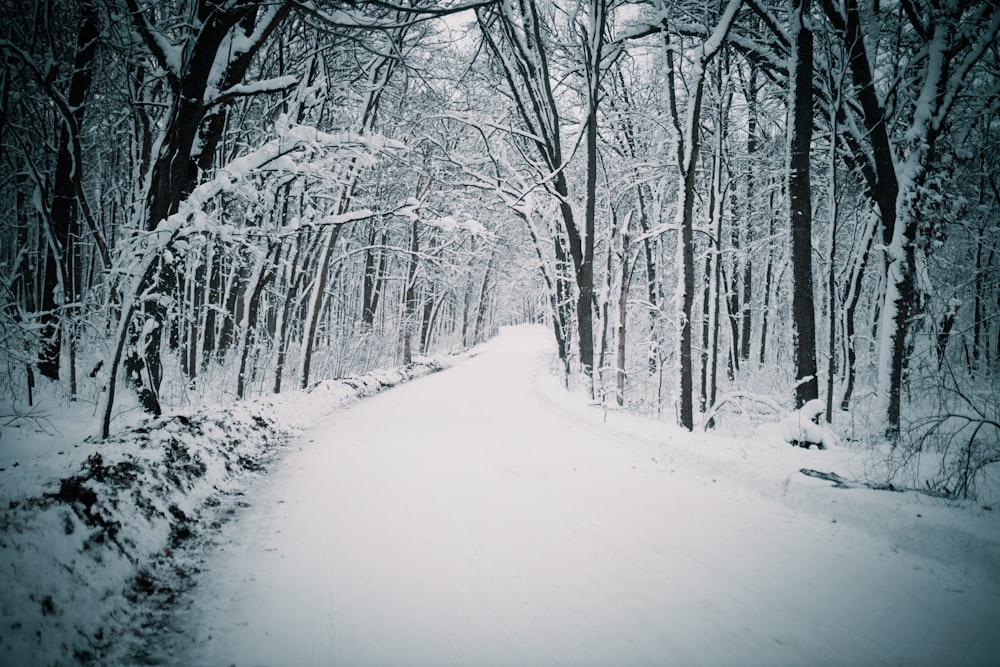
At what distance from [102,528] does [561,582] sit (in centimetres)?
306

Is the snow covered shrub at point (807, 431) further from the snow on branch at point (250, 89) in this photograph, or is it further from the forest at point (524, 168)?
the snow on branch at point (250, 89)

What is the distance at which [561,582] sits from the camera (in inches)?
120

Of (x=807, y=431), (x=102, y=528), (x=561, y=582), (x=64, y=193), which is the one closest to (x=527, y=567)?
(x=561, y=582)

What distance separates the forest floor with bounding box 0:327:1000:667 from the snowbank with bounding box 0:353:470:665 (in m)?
0.02

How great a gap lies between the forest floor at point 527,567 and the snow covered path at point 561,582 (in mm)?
15

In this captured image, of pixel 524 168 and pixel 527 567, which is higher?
pixel 524 168

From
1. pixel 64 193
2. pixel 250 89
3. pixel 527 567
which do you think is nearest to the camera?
pixel 527 567

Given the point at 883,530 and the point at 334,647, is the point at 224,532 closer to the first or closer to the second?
the point at 334,647

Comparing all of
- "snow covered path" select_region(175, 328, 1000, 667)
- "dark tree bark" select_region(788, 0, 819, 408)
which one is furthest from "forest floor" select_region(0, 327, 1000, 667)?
"dark tree bark" select_region(788, 0, 819, 408)

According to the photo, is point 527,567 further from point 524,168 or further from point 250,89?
point 524,168

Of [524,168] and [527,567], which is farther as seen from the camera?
[524,168]

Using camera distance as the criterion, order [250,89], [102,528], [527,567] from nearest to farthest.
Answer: [102,528] < [527,567] < [250,89]

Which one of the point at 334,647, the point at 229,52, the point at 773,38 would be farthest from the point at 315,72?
the point at 334,647

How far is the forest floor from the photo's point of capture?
2.39 meters
